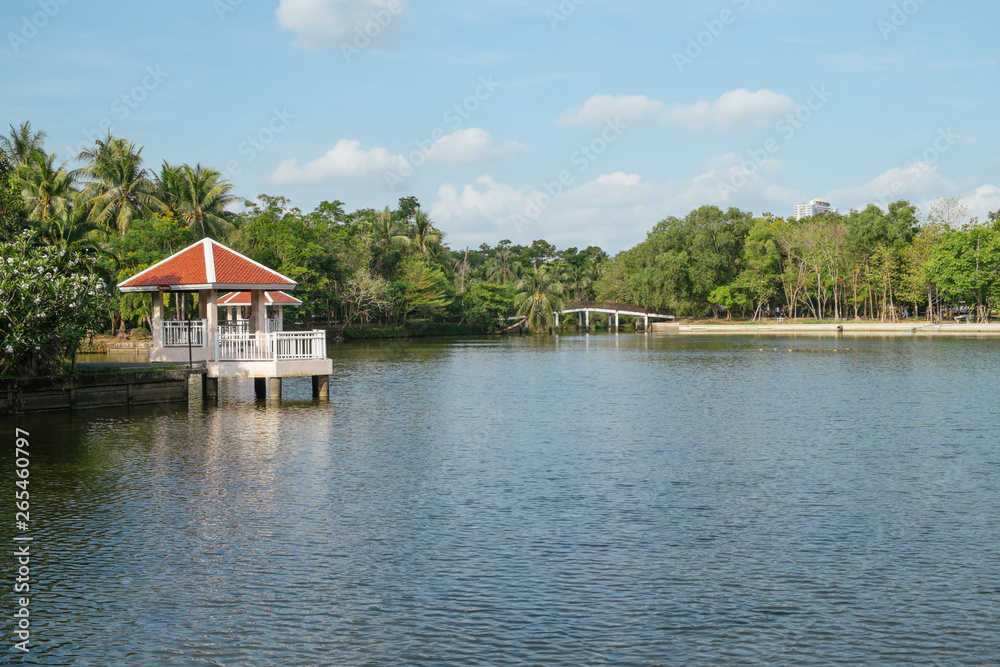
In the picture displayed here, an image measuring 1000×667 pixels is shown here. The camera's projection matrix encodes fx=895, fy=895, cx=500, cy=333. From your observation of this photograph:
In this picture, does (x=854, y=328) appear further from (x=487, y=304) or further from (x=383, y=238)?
(x=383, y=238)

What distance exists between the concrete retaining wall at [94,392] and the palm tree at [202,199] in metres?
34.0

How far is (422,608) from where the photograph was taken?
9.20 m

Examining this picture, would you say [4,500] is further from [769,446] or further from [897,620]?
[769,446]

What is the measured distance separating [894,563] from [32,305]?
19457mm

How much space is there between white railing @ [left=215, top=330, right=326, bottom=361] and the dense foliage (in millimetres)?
3556

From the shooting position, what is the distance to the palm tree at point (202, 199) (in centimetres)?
5752

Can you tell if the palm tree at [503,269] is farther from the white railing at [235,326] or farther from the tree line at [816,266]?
the white railing at [235,326]

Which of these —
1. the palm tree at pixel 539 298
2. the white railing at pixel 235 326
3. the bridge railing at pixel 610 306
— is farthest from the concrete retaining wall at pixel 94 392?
the bridge railing at pixel 610 306

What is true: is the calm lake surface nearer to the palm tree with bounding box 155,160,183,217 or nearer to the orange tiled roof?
the orange tiled roof

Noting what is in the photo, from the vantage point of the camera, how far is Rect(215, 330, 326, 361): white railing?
2647cm

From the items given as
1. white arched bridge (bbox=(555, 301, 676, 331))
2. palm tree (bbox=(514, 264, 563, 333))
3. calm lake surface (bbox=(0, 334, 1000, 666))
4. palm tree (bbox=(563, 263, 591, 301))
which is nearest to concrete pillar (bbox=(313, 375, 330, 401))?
calm lake surface (bbox=(0, 334, 1000, 666))

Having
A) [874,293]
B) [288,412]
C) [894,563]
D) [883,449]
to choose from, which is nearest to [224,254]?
[288,412]

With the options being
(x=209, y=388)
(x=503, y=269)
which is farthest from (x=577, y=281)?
(x=209, y=388)

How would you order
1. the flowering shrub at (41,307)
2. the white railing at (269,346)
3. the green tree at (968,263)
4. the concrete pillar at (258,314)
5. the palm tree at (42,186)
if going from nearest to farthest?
the flowering shrub at (41,307), the white railing at (269,346), the concrete pillar at (258,314), the palm tree at (42,186), the green tree at (968,263)
